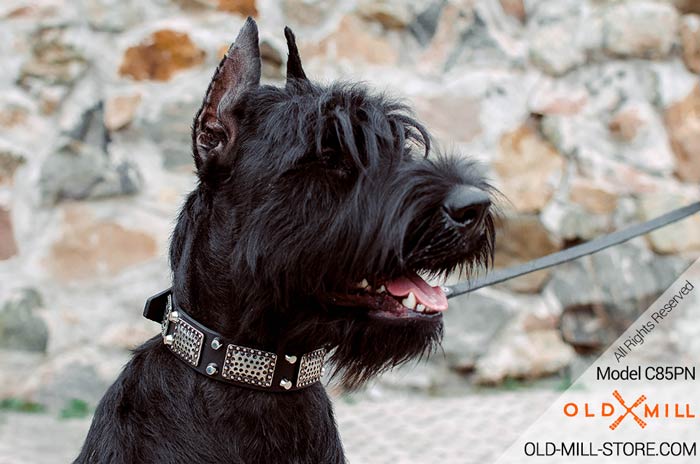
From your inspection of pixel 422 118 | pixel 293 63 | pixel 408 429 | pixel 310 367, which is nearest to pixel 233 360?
pixel 310 367

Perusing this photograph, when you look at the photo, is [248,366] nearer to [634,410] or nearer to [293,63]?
[293,63]

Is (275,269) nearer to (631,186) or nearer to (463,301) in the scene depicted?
(463,301)

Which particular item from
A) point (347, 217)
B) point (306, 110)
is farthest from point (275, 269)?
point (306, 110)

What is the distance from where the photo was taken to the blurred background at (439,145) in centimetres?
369

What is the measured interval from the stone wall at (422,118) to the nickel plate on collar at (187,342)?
217 cm

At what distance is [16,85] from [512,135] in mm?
2476

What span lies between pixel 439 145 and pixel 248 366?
2.58 m

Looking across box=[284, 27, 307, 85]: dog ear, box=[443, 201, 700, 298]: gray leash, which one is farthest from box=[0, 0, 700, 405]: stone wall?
box=[284, 27, 307, 85]: dog ear

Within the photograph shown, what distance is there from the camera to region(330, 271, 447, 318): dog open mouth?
5.47ft

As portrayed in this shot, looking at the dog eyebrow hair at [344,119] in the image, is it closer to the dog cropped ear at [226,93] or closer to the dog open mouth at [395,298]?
the dog cropped ear at [226,93]

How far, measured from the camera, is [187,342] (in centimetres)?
166

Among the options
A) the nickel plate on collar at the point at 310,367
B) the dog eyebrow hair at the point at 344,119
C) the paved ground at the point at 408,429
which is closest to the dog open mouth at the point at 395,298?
the nickel plate on collar at the point at 310,367

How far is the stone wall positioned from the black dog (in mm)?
2138

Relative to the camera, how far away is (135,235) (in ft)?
12.4
